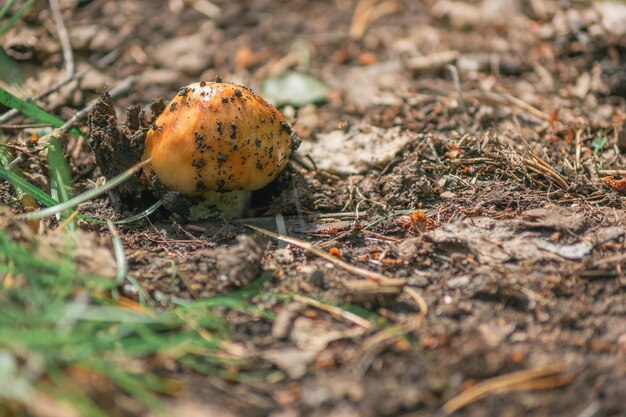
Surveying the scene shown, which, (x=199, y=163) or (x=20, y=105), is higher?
(x=20, y=105)

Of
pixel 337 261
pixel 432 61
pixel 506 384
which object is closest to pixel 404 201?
pixel 337 261

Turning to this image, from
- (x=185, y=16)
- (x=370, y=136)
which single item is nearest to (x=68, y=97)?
(x=185, y=16)

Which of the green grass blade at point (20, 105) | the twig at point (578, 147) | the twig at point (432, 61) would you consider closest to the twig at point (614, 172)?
the twig at point (578, 147)

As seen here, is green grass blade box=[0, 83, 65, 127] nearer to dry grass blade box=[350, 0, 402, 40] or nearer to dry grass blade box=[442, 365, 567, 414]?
dry grass blade box=[442, 365, 567, 414]

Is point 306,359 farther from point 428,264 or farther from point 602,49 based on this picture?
point 602,49

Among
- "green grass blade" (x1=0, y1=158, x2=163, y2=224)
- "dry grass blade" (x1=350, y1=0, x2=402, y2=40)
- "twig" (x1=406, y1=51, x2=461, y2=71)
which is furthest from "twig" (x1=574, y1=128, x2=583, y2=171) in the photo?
"green grass blade" (x1=0, y1=158, x2=163, y2=224)

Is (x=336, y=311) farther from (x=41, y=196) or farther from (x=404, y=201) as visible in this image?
(x=41, y=196)

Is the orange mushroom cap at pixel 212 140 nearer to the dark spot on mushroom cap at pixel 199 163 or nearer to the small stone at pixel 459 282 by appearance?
the dark spot on mushroom cap at pixel 199 163
